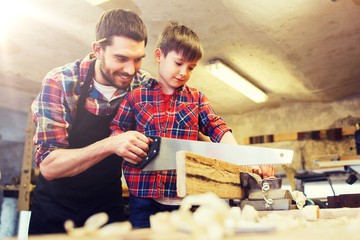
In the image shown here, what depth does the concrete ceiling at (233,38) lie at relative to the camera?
136 inches

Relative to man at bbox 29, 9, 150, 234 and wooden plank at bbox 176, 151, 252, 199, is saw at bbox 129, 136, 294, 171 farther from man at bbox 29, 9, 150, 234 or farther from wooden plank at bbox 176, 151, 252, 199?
man at bbox 29, 9, 150, 234

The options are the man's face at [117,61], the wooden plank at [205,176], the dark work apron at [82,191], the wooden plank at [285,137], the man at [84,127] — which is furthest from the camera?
the wooden plank at [285,137]

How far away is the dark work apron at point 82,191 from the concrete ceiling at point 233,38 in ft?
6.46

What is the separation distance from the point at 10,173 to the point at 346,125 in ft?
30.3

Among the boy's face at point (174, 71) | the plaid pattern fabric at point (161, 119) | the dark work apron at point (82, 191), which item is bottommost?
the dark work apron at point (82, 191)

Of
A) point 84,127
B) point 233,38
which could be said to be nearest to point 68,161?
point 84,127

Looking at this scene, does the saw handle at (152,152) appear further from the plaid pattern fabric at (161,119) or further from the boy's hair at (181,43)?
the boy's hair at (181,43)

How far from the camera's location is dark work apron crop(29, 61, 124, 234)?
171cm

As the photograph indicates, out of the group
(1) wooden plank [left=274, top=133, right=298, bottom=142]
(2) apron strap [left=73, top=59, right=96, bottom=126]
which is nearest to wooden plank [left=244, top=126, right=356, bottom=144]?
(1) wooden plank [left=274, top=133, right=298, bottom=142]

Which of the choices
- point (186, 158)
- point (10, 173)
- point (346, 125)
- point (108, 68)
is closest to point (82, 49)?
point (108, 68)

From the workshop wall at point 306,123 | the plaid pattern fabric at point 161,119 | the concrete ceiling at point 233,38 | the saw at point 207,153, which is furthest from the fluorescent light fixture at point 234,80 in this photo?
the saw at point 207,153

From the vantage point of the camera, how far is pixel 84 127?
5.91ft

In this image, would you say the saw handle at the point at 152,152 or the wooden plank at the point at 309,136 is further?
the wooden plank at the point at 309,136

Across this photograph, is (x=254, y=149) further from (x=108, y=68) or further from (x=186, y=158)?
(x=108, y=68)
